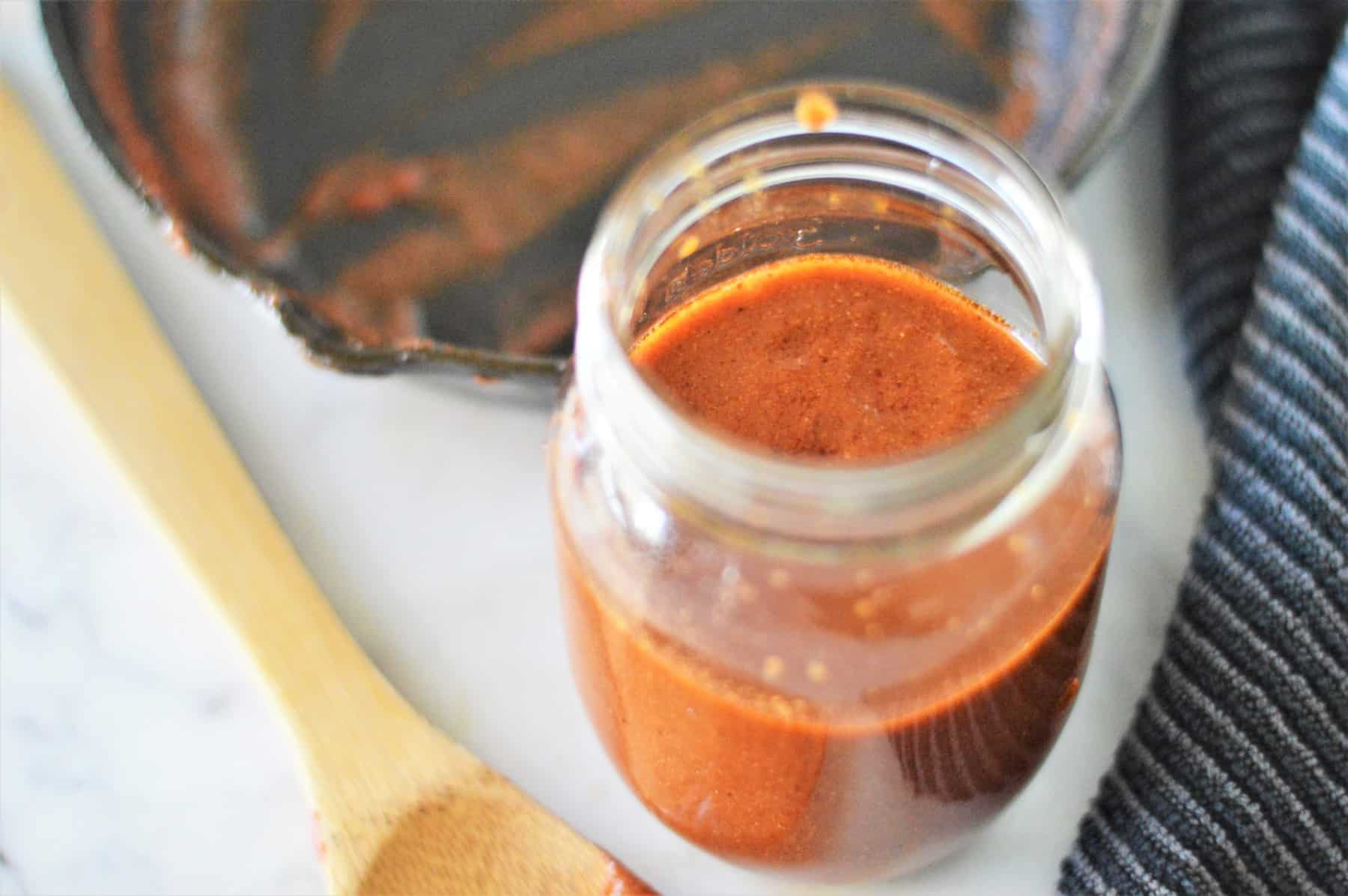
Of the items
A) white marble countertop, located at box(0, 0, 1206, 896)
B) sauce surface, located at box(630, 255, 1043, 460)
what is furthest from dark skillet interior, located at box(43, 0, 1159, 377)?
sauce surface, located at box(630, 255, 1043, 460)

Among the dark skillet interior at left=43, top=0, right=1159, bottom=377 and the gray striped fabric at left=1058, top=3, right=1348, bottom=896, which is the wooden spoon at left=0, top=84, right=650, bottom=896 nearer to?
the dark skillet interior at left=43, top=0, right=1159, bottom=377

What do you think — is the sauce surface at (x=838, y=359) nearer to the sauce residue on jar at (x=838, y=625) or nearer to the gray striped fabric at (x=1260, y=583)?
the sauce residue on jar at (x=838, y=625)

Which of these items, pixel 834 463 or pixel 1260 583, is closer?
pixel 834 463

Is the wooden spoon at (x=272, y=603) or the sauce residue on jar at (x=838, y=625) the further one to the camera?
the wooden spoon at (x=272, y=603)

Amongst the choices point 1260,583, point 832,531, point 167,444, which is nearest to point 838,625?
point 832,531

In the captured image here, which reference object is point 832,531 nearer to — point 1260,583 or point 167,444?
point 1260,583

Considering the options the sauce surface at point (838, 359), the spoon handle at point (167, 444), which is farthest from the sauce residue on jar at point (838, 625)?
the spoon handle at point (167, 444)

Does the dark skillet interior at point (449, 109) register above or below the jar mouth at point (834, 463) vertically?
below
